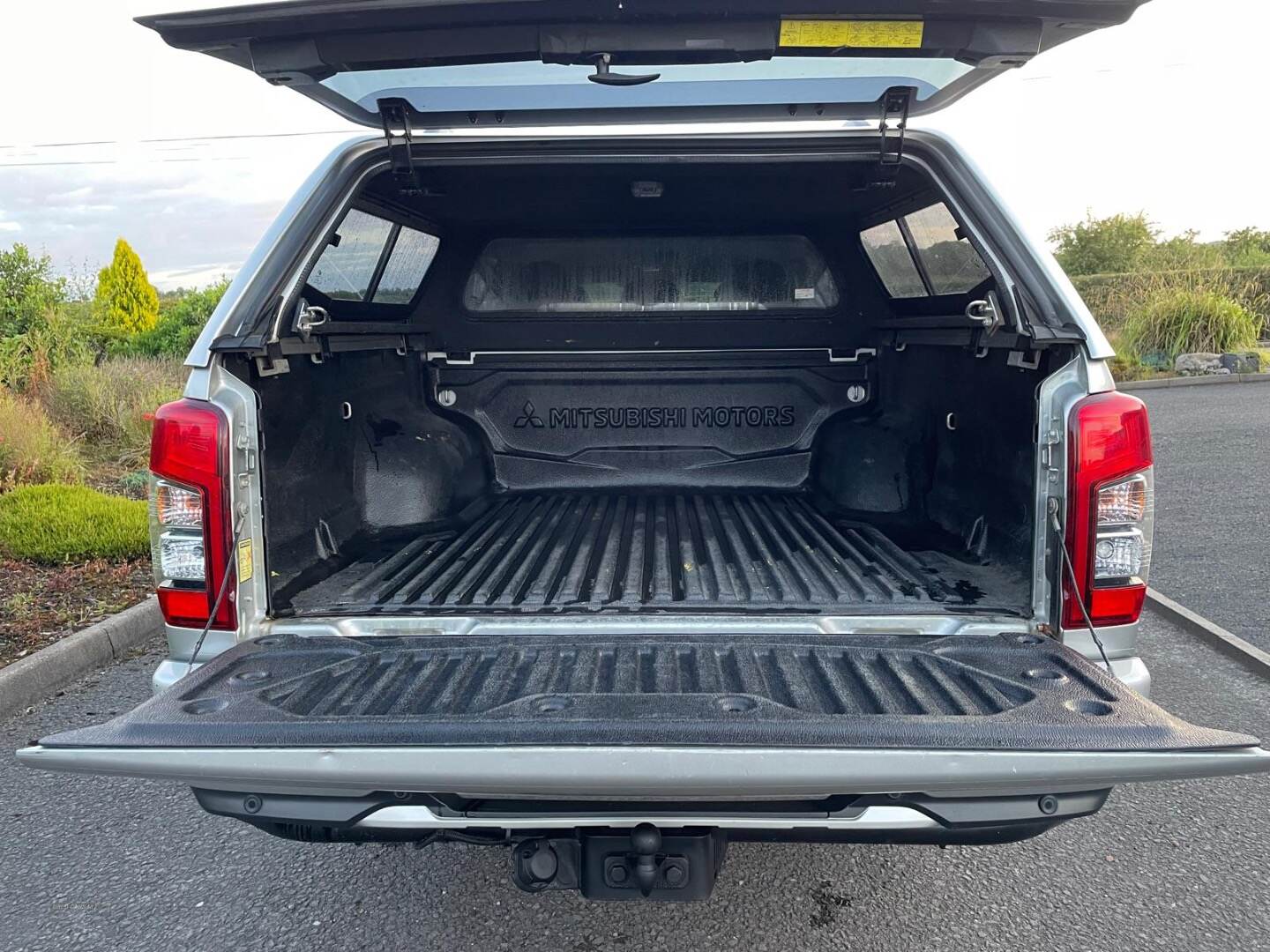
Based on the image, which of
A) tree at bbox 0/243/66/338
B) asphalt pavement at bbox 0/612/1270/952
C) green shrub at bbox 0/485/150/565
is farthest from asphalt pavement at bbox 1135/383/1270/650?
tree at bbox 0/243/66/338

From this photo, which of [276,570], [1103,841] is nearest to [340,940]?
[276,570]

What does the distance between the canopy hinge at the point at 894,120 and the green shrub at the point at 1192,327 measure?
14950mm

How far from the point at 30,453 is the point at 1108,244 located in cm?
2918

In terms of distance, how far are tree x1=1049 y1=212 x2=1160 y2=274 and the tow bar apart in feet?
94.7

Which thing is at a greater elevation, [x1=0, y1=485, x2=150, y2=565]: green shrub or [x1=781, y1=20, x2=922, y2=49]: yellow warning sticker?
[x1=781, y1=20, x2=922, y2=49]: yellow warning sticker

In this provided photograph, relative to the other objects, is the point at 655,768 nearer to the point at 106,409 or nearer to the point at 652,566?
the point at 652,566

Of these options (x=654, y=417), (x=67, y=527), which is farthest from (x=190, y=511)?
(x=67, y=527)

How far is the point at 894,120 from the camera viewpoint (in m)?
2.53

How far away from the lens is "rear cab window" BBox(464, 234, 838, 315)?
3.95m

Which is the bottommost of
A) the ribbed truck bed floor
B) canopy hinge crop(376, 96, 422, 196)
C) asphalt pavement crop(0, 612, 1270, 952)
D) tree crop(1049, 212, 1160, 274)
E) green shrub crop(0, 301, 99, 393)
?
asphalt pavement crop(0, 612, 1270, 952)

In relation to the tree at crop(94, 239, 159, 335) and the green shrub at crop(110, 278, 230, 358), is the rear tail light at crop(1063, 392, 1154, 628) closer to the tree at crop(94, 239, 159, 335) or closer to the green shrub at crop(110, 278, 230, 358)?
the green shrub at crop(110, 278, 230, 358)

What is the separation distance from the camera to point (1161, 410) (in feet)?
36.8

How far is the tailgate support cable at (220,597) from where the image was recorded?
2.05 meters

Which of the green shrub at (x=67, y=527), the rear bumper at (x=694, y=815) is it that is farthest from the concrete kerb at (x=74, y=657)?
the rear bumper at (x=694, y=815)
